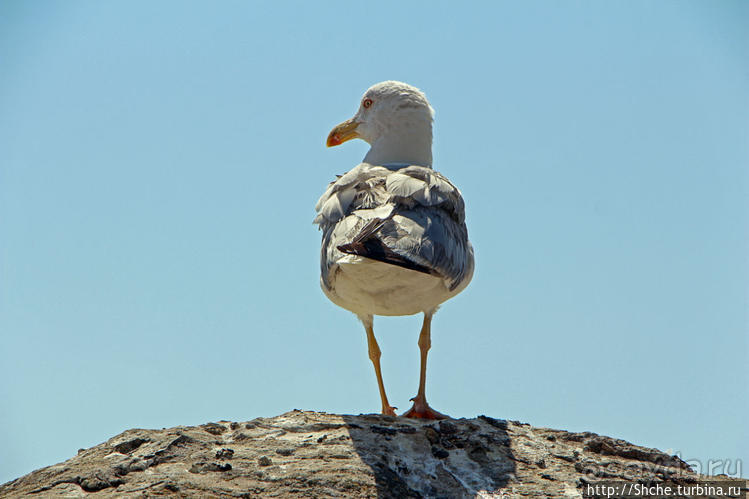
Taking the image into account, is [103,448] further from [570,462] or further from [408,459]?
[570,462]

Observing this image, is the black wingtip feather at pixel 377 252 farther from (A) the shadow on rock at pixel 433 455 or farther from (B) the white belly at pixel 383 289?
(A) the shadow on rock at pixel 433 455

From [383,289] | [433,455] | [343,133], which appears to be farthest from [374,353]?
[343,133]

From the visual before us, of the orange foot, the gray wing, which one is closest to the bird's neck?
the gray wing

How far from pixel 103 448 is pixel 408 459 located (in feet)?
9.93

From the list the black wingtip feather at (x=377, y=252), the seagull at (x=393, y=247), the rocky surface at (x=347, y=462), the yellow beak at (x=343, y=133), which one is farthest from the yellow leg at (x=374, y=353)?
the yellow beak at (x=343, y=133)

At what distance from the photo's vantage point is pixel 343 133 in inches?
496

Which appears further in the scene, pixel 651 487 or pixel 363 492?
→ pixel 651 487

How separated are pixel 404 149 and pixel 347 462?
18.2 ft

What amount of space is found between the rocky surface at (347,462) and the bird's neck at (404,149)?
4.25 meters

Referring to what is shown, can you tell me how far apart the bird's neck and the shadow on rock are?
427cm

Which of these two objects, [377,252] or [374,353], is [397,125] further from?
[377,252]

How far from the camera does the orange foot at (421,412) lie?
372 inches

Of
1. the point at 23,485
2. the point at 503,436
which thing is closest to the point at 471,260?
the point at 503,436

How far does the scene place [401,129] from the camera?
11570 millimetres
